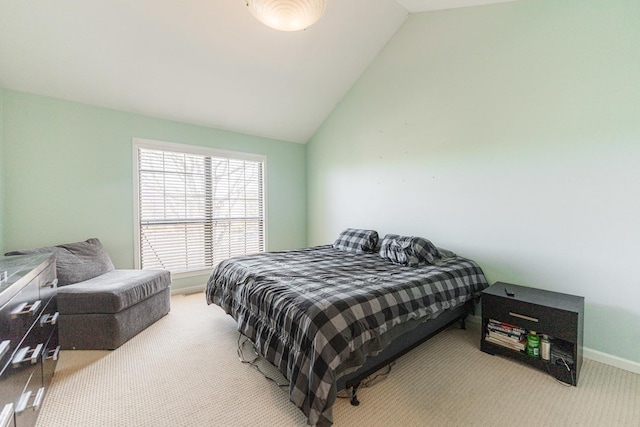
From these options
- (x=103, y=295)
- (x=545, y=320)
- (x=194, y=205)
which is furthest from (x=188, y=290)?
(x=545, y=320)

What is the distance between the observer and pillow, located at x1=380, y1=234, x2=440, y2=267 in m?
2.45

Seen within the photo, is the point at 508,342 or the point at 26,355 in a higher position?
the point at 26,355

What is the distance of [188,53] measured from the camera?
8.52ft

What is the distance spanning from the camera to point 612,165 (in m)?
1.86

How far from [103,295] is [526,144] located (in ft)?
12.3

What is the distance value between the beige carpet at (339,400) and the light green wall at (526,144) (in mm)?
695

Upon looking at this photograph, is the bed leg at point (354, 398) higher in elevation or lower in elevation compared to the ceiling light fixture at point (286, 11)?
lower

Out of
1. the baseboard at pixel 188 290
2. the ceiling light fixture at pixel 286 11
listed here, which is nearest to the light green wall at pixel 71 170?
the baseboard at pixel 188 290

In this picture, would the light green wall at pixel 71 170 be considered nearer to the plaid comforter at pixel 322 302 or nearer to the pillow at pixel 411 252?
the plaid comforter at pixel 322 302

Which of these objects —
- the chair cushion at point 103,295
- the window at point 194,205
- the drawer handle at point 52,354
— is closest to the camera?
the drawer handle at point 52,354

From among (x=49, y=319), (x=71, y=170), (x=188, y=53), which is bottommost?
(x=49, y=319)

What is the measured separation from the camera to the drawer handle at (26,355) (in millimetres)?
1122

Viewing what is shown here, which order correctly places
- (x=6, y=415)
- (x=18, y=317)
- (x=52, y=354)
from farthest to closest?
(x=52, y=354) → (x=18, y=317) → (x=6, y=415)

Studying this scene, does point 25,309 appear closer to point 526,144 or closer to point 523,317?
point 523,317
